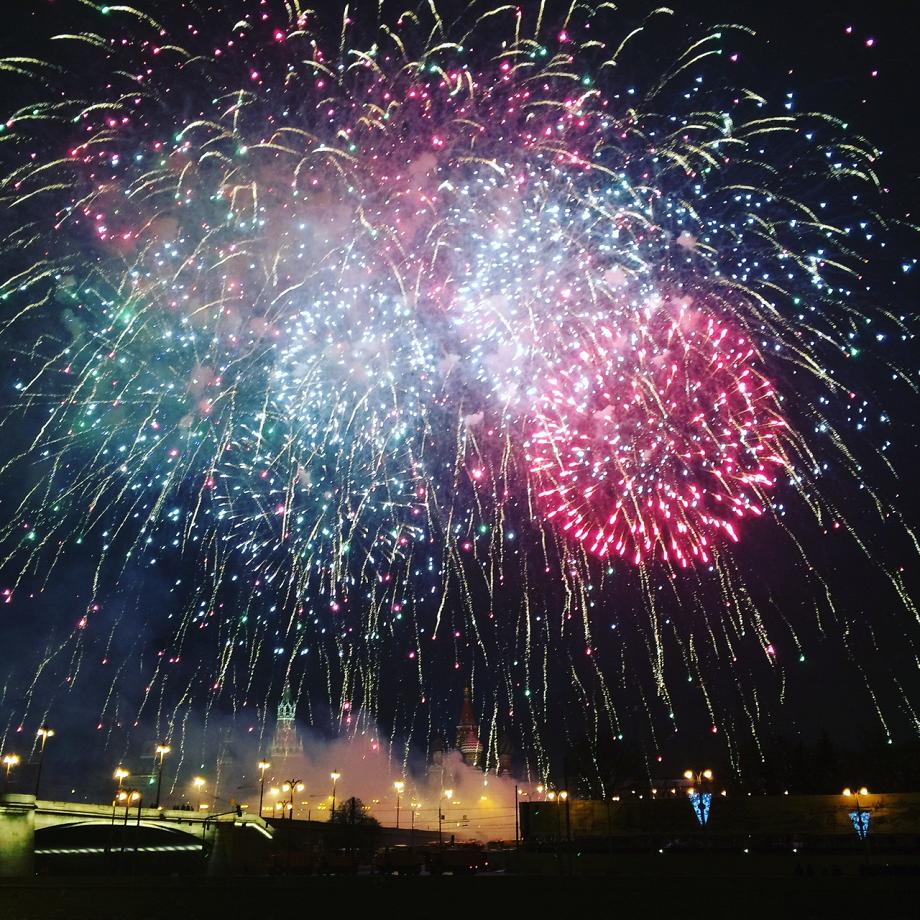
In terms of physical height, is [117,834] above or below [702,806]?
above

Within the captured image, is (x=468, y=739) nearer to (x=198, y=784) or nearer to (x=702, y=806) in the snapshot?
(x=198, y=784)

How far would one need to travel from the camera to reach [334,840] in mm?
89625

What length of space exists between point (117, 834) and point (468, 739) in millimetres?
84810

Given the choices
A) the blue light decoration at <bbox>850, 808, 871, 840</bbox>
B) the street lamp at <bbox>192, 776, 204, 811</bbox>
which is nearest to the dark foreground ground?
the blue light decoration at <bbox>850, 808, 871, 840</bbox>

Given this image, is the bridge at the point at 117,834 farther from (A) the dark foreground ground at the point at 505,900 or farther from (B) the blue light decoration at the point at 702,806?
(B) the blue light decoration at the point at 702,806

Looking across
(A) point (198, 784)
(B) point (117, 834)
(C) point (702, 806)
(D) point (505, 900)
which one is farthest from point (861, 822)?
(A) point (198, 784)

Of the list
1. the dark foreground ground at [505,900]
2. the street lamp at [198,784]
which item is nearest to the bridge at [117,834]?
the dark foreground ground at [505,900]

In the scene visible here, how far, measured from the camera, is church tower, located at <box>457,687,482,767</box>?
149 meters

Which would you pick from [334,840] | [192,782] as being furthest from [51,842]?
[192,782]

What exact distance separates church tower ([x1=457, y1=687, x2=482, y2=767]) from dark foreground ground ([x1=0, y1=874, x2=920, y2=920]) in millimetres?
119825

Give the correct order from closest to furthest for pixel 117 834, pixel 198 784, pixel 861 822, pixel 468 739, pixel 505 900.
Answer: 1. pixel 505 900
2. pixel 861 822
3. pixel 117 834
4. pixel 198 784
5. pixel 468 739

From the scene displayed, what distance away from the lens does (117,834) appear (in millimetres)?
77812

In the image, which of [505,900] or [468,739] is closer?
[505,900]

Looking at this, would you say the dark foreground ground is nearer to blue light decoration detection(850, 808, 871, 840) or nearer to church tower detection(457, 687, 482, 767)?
blue light decoration detection(850, 808, 871, 840)
